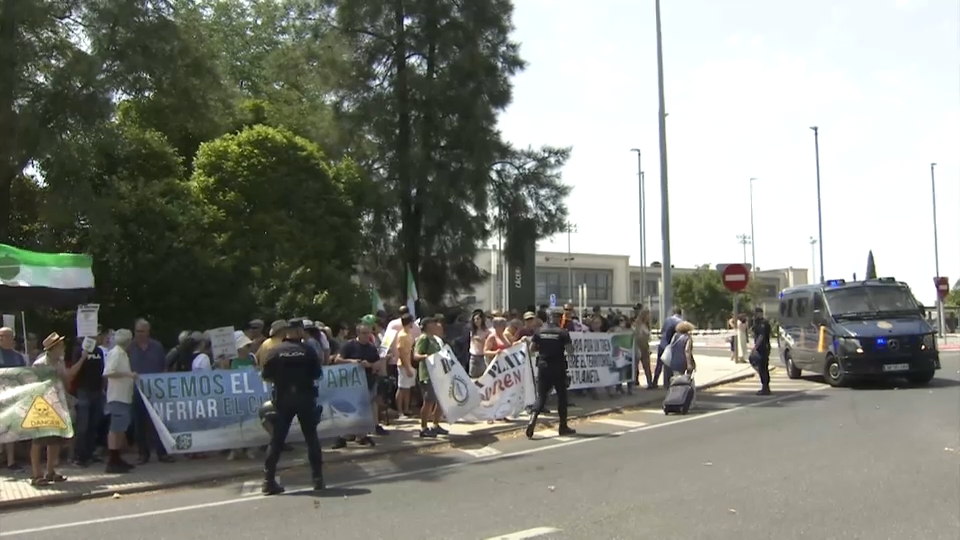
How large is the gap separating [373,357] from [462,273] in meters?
13.1

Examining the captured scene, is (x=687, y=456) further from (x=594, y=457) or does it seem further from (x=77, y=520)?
(x=77, y=520)

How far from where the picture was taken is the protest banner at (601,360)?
17734mm

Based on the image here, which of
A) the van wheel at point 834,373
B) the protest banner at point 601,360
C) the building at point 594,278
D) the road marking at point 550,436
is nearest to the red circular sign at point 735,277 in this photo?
the van wheel at point 834,373

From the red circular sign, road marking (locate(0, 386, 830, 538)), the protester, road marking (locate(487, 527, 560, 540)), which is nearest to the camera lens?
road marking (locate(487, 527, 560, 540))

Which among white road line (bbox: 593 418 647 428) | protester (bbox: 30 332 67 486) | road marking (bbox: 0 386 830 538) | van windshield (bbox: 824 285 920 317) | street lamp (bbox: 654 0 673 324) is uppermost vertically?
street lamp (bbox: 654 0 673 324)

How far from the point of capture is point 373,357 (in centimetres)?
1326

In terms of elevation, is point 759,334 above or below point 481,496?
above

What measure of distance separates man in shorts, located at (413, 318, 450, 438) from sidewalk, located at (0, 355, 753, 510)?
25 cm

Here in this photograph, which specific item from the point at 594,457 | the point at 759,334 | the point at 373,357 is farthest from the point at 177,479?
the point at 759,334

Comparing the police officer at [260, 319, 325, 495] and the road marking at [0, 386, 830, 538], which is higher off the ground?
the police officer at [260, 319, 325, 495]

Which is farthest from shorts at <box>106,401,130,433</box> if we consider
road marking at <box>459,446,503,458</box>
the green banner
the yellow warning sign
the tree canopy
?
the tree canopy

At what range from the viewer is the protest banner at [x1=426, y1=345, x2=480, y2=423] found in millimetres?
13492

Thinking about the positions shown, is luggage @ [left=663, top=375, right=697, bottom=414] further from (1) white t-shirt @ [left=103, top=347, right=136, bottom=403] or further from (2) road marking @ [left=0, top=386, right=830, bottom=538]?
(1) white t-shirt @ [left=103, top=347, right=136, bottom=403]

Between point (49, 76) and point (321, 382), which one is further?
point (49, 76)
